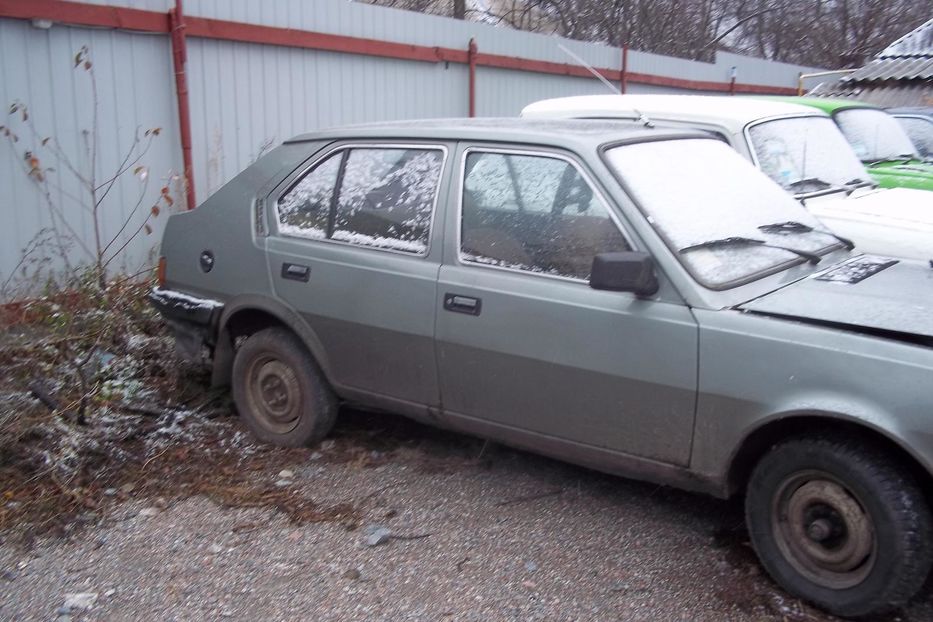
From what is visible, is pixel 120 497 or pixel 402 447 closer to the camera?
pixel 120 497

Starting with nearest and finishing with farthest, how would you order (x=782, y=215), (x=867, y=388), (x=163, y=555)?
(x=867, y=388), (x=163, y=555), (x=782, y=215)

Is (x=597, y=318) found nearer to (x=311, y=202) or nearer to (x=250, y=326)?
(x=311, y=202)

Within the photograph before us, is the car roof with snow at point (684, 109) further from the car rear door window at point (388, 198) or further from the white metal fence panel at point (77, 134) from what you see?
the white metal fence panel at point (77, 134)

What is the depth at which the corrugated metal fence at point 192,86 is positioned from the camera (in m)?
6.38

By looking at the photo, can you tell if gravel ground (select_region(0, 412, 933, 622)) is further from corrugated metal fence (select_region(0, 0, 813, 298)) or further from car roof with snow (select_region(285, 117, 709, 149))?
corrugated metal fence (select_region(0, 0, 813, 298))

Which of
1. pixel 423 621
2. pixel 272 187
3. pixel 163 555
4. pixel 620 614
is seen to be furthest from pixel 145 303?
pixel 620 614

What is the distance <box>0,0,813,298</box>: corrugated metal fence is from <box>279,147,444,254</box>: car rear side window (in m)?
2.60

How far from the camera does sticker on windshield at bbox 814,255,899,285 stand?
3824 millimetres

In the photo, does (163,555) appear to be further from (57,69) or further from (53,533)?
(57,69)

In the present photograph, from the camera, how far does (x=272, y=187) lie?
193 inches

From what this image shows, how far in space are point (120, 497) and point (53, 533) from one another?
395 millimetres

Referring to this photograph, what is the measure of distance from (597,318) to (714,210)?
0.78 meters

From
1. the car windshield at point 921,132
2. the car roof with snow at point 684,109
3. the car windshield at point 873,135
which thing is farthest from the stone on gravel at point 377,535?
the car windshield at point 921,132

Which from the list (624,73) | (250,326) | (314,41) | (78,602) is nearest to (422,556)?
(78,602)
